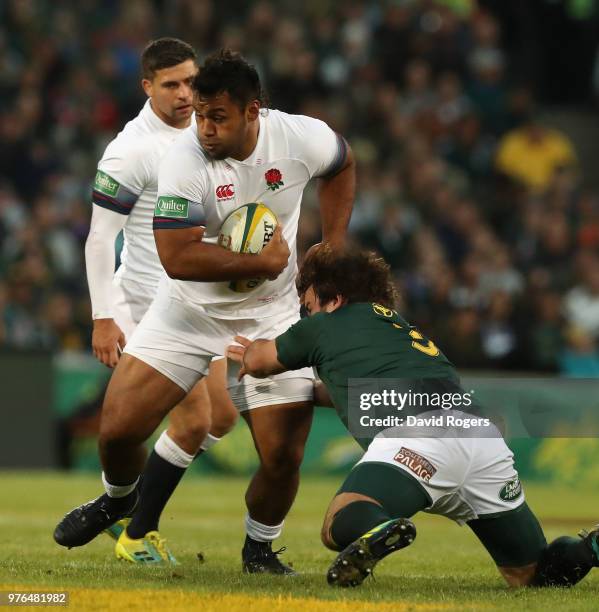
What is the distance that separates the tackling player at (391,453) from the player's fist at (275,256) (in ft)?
0.62

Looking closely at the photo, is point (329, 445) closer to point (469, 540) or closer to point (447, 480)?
point (469, 540)

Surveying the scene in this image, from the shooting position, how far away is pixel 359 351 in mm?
6066

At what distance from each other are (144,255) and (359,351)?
211 centimetres

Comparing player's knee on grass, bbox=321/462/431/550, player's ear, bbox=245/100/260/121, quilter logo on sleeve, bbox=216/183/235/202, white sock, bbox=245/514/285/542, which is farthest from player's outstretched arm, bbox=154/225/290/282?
white sock, bbox=245/514/285/542

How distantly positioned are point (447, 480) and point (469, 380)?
28.4 feet

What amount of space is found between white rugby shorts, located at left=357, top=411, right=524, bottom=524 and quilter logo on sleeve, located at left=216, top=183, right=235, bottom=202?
4.67 ft

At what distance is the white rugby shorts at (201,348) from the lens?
6840mm

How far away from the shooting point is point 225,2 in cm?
1917

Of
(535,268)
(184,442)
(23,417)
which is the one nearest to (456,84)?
(535,268)

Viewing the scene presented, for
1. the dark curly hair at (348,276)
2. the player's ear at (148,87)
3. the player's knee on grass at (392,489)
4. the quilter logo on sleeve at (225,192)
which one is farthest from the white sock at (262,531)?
the player's ear at (148,87)

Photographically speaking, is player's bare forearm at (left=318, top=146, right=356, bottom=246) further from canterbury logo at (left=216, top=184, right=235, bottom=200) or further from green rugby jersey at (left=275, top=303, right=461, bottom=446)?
green rugby jersey at (left=275, top=303, right=461, bottom=446)

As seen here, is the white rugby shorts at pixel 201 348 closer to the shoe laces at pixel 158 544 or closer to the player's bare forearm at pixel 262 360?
the player's bare forearm at pixel 262 360

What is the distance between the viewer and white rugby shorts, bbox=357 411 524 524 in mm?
5859

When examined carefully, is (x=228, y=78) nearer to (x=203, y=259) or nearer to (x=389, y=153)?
(x=203, y=259)
